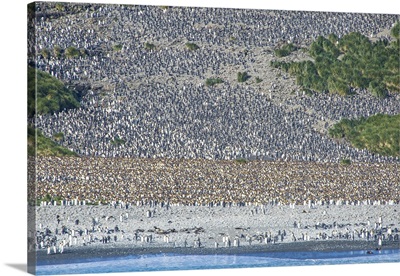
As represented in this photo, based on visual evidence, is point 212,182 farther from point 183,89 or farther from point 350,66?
point 350,66

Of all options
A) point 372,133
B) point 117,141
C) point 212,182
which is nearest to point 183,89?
point 117,141

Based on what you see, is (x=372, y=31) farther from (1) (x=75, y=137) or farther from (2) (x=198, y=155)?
(1) (x=75, y=137)

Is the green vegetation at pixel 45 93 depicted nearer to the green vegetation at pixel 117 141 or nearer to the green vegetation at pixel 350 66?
the green vegetation at pixel 117 141

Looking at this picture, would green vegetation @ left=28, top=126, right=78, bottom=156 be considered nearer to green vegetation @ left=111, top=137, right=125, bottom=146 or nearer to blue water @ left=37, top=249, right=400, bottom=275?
green vegetation @ left=111, top=137, right=125, bottom=146

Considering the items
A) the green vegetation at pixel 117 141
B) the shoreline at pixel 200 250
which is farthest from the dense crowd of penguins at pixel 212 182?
the shoreline at pixel 200 250

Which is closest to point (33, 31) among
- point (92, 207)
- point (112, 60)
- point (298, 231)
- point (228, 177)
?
point (112, 60)

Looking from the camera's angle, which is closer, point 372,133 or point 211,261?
point 211,261
